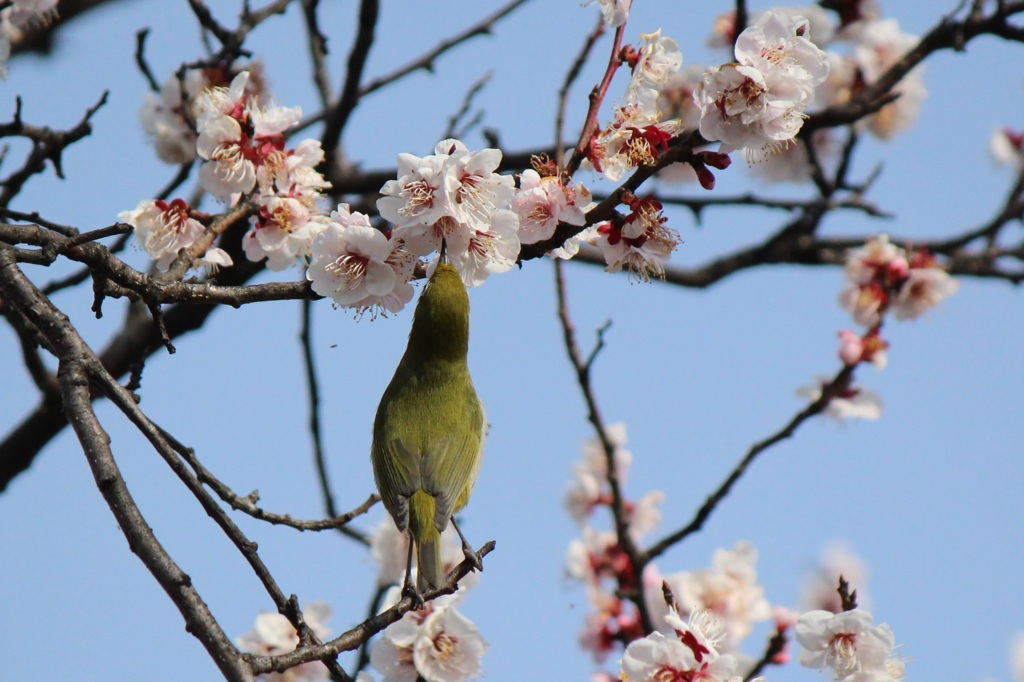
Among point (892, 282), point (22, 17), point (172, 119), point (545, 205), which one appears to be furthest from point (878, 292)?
point (22, 17)

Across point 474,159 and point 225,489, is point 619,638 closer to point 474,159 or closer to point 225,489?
point 225,489

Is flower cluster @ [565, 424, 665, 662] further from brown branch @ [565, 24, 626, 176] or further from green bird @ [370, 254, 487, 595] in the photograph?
brown branch @ [565, 24, 626, 176]

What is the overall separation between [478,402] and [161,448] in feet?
5.80

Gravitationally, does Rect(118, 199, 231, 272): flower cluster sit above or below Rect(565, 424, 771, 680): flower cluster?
below

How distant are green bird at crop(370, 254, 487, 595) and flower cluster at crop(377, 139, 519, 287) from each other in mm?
811

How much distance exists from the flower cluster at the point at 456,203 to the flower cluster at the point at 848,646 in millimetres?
1398

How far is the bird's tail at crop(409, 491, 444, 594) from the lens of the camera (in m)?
3.26

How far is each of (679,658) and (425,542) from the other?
938 millimetres

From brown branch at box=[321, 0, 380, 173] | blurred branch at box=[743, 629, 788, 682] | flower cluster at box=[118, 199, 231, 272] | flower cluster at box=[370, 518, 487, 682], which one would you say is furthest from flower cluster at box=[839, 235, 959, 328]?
flower cluster at box=[118, 199, 231, 272]

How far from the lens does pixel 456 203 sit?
102 inches

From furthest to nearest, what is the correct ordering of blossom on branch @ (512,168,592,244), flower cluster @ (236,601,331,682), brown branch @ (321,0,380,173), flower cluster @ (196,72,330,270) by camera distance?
brown branch @ (321,0,380,173) → flower cluster @ (236,601,331,682) → flower cluster @ (196,72,330,270) → blossom on branch @ (512,168,592,244)

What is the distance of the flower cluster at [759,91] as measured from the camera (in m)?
2.47

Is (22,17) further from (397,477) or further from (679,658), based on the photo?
(679,658)

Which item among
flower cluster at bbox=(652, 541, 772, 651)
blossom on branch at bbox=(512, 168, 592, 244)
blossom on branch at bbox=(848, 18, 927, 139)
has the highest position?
blossom on branch at bbox=(848, 18, 927, 139)
